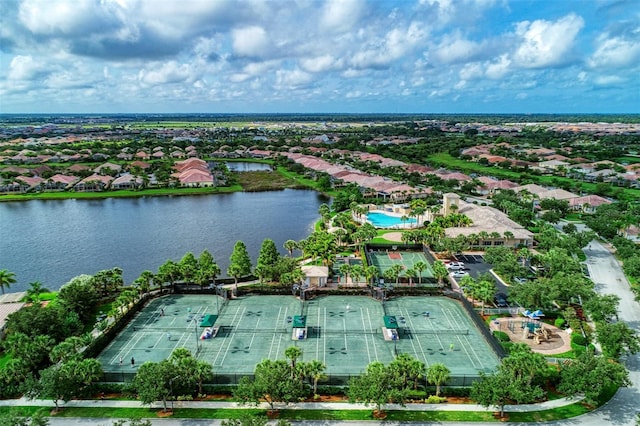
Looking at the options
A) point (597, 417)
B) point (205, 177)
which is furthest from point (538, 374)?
point (205, 177)

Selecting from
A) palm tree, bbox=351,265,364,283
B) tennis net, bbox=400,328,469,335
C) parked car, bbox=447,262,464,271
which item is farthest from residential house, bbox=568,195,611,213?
tennis net, bbox=400,328,469,335

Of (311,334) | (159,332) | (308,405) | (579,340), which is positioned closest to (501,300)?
(579,340)

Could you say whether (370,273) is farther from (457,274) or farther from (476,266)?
(476,266)

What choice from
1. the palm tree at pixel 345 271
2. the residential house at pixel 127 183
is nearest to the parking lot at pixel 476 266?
the palm tree at pixel 345 271

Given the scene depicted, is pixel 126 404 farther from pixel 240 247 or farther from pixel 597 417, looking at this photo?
pixel 597 417

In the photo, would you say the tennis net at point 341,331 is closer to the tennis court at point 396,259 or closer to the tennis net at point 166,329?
the tennis net at point 166,329
